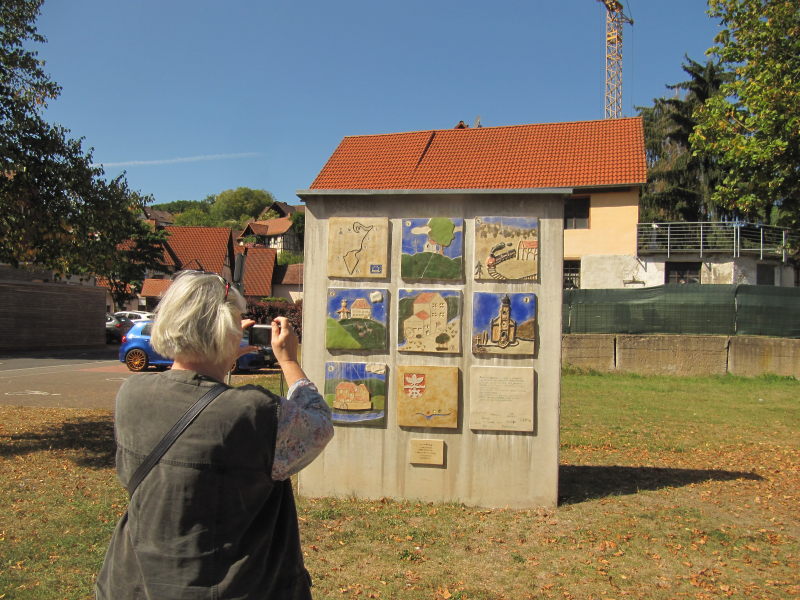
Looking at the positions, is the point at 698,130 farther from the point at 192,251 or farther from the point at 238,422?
the point at 192,251

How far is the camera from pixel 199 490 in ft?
6.45

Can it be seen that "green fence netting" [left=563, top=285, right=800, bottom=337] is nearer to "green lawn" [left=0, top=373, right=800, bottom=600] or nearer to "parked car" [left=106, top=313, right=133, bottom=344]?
"green lawn" [left=0, top=373, right=800, bottom=600]

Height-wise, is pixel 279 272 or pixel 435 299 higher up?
pixel 279 272

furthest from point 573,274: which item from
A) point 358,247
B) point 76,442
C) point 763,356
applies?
point 358,247

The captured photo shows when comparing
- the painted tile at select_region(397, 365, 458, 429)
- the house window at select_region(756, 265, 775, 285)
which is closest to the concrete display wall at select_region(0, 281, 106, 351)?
the painted tile at select_region(397, 365, 458, 429)

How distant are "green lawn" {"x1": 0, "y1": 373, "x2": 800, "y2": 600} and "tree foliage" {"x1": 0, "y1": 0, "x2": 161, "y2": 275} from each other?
254 centimetres

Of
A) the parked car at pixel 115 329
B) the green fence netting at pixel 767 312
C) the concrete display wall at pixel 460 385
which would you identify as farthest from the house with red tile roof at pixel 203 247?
the concrete display wall at pixel 460 385

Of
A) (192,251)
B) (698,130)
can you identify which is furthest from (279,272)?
(698,130)

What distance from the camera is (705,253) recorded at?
27219 millimetres

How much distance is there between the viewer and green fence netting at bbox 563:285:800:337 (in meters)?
19.0

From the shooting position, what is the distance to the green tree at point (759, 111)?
10477mm

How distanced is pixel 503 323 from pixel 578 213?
73.7 ft

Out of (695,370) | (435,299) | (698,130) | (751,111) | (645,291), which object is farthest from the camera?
(645,291)

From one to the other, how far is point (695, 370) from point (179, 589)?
19.2m
